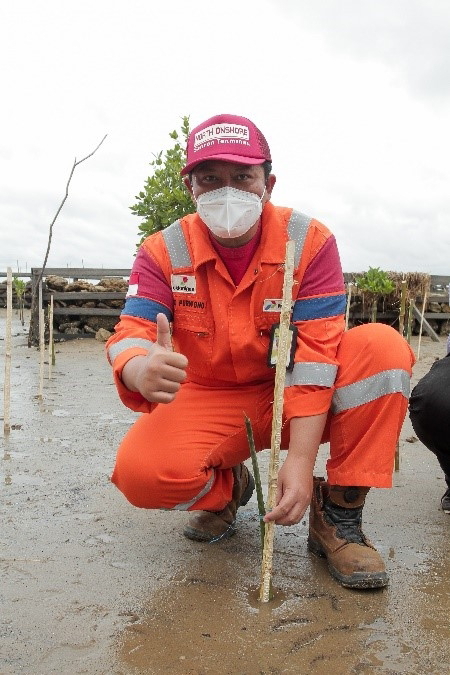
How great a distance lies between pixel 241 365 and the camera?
2.51 meters

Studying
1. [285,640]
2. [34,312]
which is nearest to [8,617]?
[285,640]

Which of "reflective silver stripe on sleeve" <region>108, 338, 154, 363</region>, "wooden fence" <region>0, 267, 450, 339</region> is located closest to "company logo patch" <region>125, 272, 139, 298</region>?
"reflective silver stripe on sleeve" <region>108, 338, 154, 363</region>

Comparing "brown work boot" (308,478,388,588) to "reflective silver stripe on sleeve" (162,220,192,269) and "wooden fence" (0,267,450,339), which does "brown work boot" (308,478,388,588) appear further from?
"wooden fence" (0,267,450,339)

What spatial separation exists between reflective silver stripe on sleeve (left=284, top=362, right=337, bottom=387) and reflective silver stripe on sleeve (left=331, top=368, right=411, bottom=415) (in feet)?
0.29

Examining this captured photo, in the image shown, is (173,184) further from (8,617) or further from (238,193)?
(8,617)

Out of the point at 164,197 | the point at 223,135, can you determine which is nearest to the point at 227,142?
the point at 223,135

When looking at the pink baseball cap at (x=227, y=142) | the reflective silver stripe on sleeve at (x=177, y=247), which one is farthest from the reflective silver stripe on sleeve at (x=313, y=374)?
the pink baseball cap at (x=227, y=142)

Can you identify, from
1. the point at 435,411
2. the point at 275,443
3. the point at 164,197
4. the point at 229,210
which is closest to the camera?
the point at 275,443

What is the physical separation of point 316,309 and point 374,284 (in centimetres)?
987

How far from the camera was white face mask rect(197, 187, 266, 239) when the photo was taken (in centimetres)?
238

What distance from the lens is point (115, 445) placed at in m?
4.13

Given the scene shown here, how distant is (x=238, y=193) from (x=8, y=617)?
5.24 feet

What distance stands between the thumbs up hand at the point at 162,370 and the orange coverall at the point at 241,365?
11.6 inches

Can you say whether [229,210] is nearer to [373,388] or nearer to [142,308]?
[142,308]
